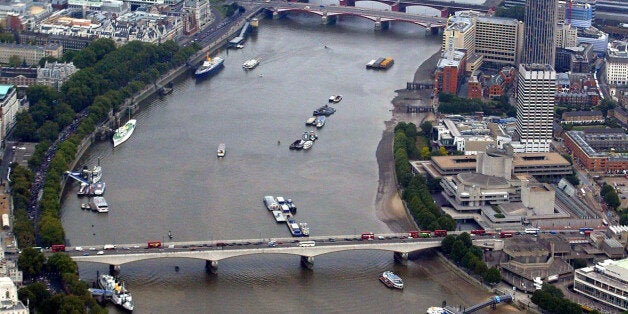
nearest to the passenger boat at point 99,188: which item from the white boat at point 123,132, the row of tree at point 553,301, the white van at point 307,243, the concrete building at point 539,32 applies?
the white boat at point 123,132

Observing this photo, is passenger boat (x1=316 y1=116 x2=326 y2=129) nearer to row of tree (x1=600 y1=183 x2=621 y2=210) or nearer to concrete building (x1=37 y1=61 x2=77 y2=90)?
concrete building (x1=37 y1=61 x2=77 y2=90)

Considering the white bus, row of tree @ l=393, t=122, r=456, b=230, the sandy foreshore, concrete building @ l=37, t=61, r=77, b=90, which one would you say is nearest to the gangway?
the sandy foreshore

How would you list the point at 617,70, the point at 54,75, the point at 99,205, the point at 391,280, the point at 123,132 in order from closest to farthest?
the point at 391,280
the point at 99,205
the point at 123,132
the point at 54,75
the point at 617,70

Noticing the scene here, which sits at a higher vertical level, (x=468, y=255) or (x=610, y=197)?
(x=468, y=255)

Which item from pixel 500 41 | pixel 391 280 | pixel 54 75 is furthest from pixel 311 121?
pixel 391 280

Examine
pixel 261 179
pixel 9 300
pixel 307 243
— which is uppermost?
pixel 9 300

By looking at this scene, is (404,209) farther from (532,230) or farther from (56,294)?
(56,294)

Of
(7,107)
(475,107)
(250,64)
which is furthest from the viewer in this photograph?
(250,64)
